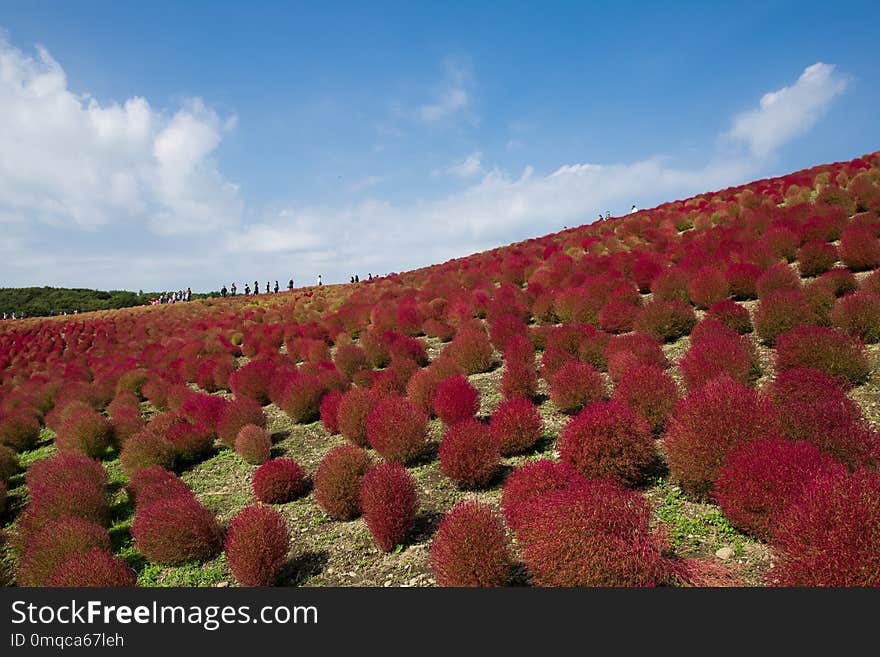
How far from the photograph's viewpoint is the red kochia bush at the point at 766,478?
375cm

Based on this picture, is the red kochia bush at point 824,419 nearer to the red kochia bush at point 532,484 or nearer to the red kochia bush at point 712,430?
the red kochia bush at point 712,430

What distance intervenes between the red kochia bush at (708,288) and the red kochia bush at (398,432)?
6.36m

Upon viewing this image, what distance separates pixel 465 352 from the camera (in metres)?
10.0

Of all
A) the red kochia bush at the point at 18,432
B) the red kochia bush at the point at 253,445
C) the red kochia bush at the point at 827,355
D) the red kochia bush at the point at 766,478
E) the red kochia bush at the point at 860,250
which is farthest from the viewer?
the red kochia bush at the point at 18,432

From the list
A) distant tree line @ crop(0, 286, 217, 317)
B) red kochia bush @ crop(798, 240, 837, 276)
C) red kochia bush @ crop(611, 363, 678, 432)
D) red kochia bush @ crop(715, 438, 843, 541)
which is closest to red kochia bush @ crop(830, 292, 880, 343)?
red kochia bush @ crop(798, 240, 837, 276)

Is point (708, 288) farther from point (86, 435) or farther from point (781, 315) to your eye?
point (86, 435)

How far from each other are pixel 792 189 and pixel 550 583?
63.1ft

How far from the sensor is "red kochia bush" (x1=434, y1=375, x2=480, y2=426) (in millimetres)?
7492

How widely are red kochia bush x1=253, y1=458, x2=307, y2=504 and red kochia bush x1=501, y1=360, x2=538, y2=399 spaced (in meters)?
3.58

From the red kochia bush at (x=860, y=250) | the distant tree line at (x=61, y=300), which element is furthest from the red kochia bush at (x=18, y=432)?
the distant tree line at (x=61, y=300)

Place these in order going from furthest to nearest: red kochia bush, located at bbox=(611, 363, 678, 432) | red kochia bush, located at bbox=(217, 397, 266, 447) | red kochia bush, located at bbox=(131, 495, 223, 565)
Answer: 1. red kochia bush, located at bbox=(217, 397, 266, 447)
2. red kochia bush, located at bbox=(611, 363, 678, 432)
3. red kochia bush, located at bbox=(131, 495, 223, 565)

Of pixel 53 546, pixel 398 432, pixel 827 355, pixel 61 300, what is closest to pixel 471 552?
pixel 398 432

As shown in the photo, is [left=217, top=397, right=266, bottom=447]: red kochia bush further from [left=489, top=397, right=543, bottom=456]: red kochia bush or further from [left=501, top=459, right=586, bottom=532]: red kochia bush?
[left=501, top=459, right=586, bottom=532]: red kochia bush

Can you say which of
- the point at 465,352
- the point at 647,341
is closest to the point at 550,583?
the point at 647,341
